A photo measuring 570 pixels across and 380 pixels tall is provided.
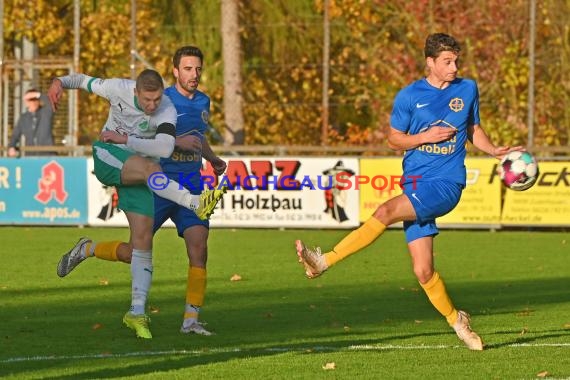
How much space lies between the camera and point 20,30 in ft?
104

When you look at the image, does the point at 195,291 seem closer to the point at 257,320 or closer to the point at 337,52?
the point at 257,320

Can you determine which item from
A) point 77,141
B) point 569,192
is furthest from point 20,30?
point 569,192

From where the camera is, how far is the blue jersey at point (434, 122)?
996 cm

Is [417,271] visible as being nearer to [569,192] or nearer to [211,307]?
[211,307]

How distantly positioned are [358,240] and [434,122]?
3.01 ft

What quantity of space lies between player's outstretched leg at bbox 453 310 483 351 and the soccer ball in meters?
1.20

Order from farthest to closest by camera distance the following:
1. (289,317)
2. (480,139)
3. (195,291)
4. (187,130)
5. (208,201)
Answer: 1. (289,317)
2. (187,130)
3. (195,291)
4. (208,201)
5. (480,139)

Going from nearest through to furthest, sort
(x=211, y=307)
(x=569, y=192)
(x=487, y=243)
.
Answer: (x=211, y=307) → (x=487, y=243) → (x=569, y=192)

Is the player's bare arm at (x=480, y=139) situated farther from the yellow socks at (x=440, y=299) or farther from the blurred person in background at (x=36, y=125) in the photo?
the blurred person in background at (x=36, y=125)

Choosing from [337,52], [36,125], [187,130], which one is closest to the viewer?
[187,130]

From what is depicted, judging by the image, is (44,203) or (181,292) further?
(44,203)

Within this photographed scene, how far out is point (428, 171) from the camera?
9969 millimetres

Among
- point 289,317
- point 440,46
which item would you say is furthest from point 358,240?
point 289,317

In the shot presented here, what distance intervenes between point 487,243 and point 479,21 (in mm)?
8298
